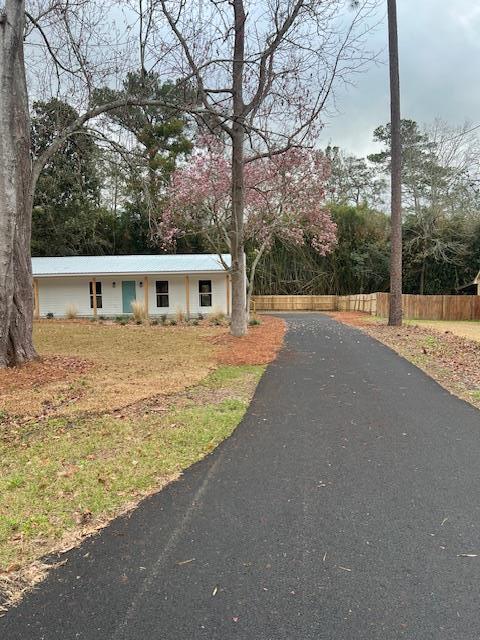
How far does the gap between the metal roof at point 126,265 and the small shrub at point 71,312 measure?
1712 millimetres

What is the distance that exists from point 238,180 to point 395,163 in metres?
7.72

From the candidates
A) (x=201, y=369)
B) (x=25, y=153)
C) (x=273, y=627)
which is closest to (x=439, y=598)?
(x=273, y=627)

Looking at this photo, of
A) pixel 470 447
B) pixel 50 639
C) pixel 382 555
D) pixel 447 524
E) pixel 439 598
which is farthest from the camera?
pixel 470 447

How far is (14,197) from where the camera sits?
823 cm

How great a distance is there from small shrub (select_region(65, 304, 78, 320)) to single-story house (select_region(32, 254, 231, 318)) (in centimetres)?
27

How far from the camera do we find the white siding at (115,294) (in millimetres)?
25641

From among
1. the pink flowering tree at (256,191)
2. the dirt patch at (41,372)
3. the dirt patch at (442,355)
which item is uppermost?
the pink flowering tree at (256,191)

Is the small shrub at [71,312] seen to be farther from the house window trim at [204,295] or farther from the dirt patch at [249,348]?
the dirt patch at [249,348]

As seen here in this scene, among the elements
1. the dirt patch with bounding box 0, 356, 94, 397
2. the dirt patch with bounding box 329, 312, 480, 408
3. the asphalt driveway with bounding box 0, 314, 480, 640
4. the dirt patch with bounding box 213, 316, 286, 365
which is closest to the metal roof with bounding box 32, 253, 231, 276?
the dirt patch with bounding box 213, 316, 286, 365

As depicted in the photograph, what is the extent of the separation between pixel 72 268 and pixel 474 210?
26.9 meters

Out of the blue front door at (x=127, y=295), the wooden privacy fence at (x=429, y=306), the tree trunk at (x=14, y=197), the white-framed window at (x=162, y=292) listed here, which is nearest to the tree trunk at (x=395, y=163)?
the wooden privacy fence at (x=429, y=306)

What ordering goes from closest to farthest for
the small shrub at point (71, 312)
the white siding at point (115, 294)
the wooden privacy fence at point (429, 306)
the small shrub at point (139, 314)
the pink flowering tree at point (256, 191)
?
the pink flowering tree at point (256, 191), the small shrub at point (139, 314), the small shrub at point (71, 312), the white siding at point (115, 294), the wooden privacy fence at point (429, 306)

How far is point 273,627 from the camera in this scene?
2.28m

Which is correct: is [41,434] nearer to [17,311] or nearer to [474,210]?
[17,311]
